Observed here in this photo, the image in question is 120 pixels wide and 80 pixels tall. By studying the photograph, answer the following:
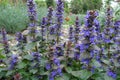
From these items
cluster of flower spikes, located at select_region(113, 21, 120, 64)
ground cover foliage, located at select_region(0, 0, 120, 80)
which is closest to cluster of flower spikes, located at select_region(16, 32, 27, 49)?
ground cover foliage, located at select_region(0, 0, 120, 80)

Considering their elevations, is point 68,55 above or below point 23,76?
above

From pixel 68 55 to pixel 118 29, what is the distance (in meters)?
0.87

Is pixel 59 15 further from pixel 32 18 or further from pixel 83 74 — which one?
pixel 83 74

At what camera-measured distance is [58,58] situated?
15.3 ft

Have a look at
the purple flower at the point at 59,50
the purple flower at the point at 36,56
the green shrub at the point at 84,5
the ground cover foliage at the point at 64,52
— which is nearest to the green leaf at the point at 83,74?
the ground cover foliage at the point at 64,52

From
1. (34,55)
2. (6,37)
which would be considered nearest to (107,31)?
(34,55)

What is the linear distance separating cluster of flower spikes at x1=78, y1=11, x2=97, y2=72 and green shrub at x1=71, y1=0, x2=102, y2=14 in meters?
10.1

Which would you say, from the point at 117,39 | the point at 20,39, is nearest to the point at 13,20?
the point at 20,39

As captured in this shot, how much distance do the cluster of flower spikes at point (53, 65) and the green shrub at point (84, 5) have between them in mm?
10100

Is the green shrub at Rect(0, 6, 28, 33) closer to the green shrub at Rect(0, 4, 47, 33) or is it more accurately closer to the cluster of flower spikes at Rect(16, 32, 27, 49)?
the green shrub at Rect(0, 4, 47, 33)

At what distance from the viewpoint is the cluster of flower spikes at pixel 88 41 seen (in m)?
4.27

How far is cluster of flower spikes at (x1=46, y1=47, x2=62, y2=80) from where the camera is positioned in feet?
14.1

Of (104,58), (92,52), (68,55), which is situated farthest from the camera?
(104,58)

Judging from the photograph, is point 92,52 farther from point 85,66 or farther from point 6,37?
point 6,37
